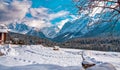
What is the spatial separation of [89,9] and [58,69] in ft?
6.93

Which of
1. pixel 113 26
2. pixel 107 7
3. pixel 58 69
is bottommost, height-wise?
pixel 58 69

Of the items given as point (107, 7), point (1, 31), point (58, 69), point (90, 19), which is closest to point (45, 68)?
point (58, 69)

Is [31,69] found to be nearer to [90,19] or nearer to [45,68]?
[45,68]

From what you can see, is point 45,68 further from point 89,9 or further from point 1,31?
point 1,31

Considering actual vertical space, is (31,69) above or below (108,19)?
below

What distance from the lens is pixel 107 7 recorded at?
9141 mm

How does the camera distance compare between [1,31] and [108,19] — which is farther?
[1,31]

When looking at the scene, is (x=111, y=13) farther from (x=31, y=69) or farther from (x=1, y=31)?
(x=1, y=31)

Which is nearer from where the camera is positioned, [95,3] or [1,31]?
[95,3]

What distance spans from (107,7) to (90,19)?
0.70 m

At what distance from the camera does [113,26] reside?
935 cm

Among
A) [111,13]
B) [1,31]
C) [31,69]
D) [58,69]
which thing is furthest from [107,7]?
[1,31]

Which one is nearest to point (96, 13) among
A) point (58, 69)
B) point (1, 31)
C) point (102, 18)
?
point (102, 18)

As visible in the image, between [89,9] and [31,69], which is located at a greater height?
[89,9]
